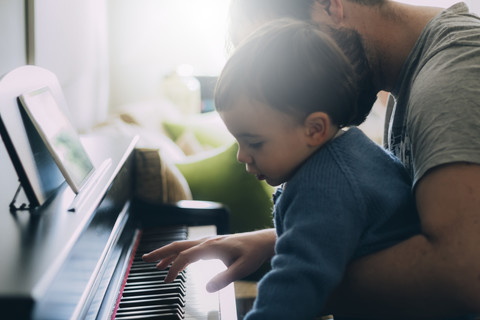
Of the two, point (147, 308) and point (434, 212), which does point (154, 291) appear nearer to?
point (147, 308)

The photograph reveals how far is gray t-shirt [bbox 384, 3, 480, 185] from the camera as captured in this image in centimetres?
85

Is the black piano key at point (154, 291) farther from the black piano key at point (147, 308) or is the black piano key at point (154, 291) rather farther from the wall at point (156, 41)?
the wall at point (156, 41)

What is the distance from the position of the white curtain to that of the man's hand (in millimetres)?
966

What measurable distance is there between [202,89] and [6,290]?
4.51 m

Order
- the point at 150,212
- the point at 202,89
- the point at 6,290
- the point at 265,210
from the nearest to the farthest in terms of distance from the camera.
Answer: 1. the point at 6,290
2. the point at 150,212
3. the point at 265,210
4. the point at 202,89

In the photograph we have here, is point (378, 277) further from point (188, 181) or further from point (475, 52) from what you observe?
point (188, 181)

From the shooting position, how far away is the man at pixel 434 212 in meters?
0.83

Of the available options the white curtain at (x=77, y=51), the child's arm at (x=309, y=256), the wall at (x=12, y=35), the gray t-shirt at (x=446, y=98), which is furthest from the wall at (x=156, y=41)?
the child's arm at (x=309, y=256)

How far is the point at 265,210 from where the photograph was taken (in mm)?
2338

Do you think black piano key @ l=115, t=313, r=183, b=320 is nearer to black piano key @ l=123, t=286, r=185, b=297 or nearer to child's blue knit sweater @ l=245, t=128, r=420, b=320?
black piano key @ l=123, t=286, r=185, b=297

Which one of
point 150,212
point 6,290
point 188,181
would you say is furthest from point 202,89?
point 6,290

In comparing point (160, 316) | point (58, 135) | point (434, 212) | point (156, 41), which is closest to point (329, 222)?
point (434, 212)

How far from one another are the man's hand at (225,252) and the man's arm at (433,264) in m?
0.25

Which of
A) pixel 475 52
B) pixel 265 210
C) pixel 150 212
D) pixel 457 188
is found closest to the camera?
pixel 457 188
